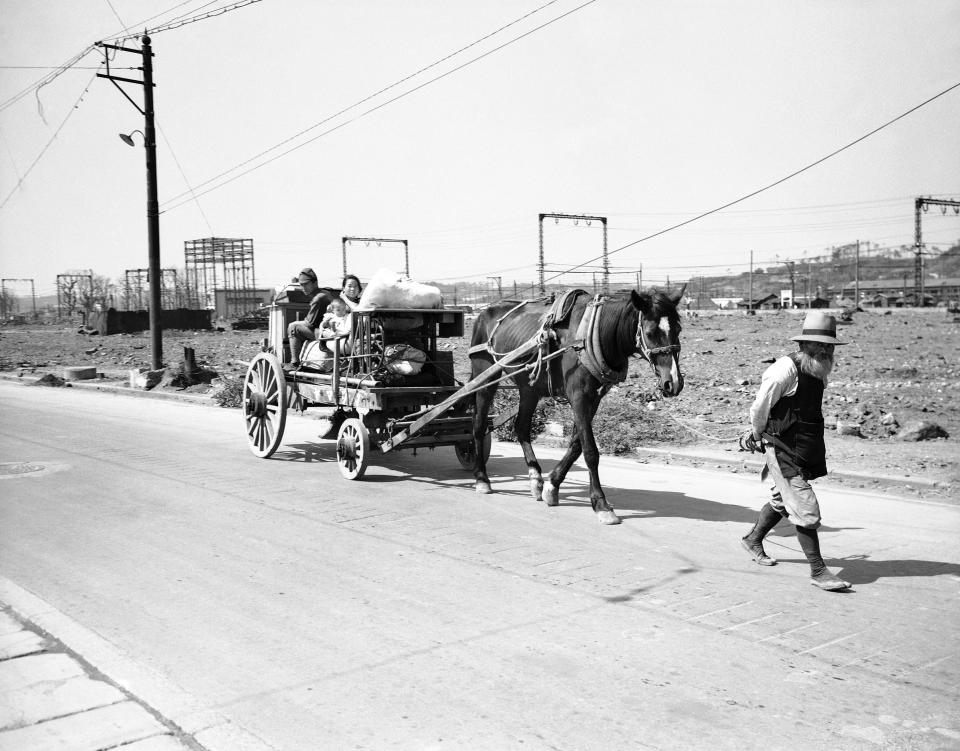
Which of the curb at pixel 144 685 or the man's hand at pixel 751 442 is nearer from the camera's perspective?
the curb at pixel 144 685

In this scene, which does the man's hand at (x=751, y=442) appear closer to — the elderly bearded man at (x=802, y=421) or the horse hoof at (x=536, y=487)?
the elderly bearded man at (x=802, y=421)

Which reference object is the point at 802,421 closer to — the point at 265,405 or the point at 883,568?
the point at 883,568

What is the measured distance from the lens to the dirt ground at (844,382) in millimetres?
10648

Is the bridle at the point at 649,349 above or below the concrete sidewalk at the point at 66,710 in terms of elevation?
above

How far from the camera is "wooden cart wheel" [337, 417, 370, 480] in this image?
9.84 m

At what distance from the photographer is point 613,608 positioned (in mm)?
5609

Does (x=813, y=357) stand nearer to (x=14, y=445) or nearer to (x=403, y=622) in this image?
(x=403, y=622)

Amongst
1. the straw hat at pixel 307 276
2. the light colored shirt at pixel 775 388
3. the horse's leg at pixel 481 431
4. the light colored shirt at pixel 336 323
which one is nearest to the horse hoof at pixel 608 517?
the horse's leg at pixel 481 431

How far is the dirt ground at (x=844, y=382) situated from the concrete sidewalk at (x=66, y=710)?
7.72 meters

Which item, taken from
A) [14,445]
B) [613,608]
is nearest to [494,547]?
[613,608]

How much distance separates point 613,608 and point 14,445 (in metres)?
10.4

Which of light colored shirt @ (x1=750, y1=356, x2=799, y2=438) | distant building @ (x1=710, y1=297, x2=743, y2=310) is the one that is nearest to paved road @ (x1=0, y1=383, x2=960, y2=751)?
light colored shirt @ (x1=750, y1=356, x2=799, y2=438)

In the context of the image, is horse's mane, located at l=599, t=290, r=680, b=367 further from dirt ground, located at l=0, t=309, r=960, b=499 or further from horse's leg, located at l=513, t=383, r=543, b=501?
dirt ground, located at l=0, t=309, r=960, b=499

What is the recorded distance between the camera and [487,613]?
18.1ft
